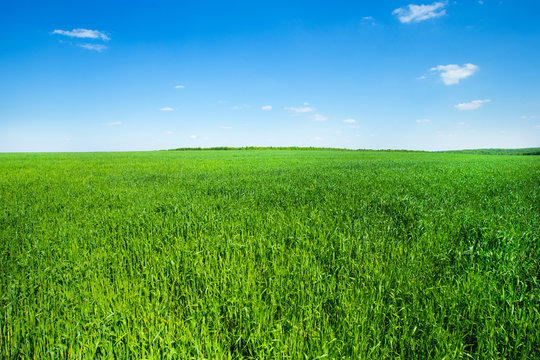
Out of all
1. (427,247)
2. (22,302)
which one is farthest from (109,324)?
(427,247)

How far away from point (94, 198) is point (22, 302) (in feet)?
19.5

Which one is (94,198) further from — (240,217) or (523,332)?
(523,332)

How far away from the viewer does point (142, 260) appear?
4086 mm

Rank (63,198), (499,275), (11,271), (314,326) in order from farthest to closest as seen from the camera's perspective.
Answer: (63,198) < (11,271) < (499,275) < (314,326)

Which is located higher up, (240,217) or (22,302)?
(240,217)

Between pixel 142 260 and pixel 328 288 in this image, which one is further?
pixel 142 260

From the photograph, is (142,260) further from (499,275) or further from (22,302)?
(499,275)

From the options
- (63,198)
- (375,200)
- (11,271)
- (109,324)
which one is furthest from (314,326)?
(63,198)

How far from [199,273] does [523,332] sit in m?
3.40

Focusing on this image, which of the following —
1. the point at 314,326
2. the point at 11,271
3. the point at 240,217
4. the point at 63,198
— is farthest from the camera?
the point at 63,198

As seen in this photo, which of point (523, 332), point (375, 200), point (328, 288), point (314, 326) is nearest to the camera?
point (523, 332)

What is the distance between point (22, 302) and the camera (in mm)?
3129

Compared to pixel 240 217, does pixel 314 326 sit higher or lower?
lower

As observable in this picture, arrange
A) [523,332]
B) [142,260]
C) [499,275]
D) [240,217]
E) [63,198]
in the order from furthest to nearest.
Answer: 1. [63,198]
2. [240,217]
3. [142,260]
4. [499,275]
5. [523,332]
